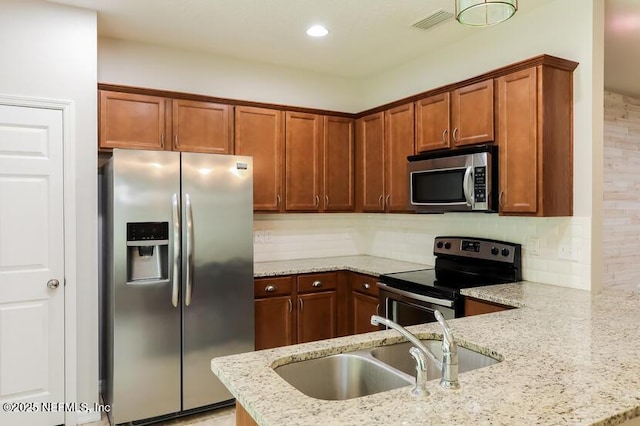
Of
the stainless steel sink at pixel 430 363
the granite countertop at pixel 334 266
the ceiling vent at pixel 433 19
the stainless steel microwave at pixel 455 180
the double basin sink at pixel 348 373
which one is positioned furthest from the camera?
the granite countertop at pixel 334 266

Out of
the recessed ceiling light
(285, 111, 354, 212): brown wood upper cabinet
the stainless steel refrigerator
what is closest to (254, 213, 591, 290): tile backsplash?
(285, 111, 354, 212): brown wood upper cabinet

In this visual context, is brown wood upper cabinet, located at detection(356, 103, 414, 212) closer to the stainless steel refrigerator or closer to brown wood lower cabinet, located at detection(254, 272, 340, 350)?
brown wood lower cabinet, located at detection(254, 272, 340, 350)

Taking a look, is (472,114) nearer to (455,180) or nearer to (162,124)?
(455,180)

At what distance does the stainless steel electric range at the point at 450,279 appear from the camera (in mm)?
2764

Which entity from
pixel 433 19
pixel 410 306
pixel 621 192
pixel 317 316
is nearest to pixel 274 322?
pixel 317 316

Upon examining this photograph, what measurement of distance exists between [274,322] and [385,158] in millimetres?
1671

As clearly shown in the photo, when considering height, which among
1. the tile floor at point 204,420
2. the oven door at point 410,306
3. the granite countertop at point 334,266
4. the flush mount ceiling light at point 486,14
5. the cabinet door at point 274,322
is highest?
the flush mount ceiling light at point 486,14

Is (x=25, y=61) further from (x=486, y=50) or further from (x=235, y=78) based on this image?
(x=486, y=50)

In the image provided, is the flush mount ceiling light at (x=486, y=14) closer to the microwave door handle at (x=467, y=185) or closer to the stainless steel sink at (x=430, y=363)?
the microwave door handle at (x=467, y=185)

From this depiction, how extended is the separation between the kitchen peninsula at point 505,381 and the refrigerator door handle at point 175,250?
147 cm

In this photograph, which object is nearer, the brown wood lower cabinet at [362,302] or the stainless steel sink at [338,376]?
the stainless steel sink at [338,376]

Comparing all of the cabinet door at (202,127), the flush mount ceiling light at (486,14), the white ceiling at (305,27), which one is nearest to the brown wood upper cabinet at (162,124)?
the cabinet door at (202,127)

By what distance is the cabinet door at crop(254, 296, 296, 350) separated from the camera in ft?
11.1

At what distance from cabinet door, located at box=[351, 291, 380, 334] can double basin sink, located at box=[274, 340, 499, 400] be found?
1.79 metres
